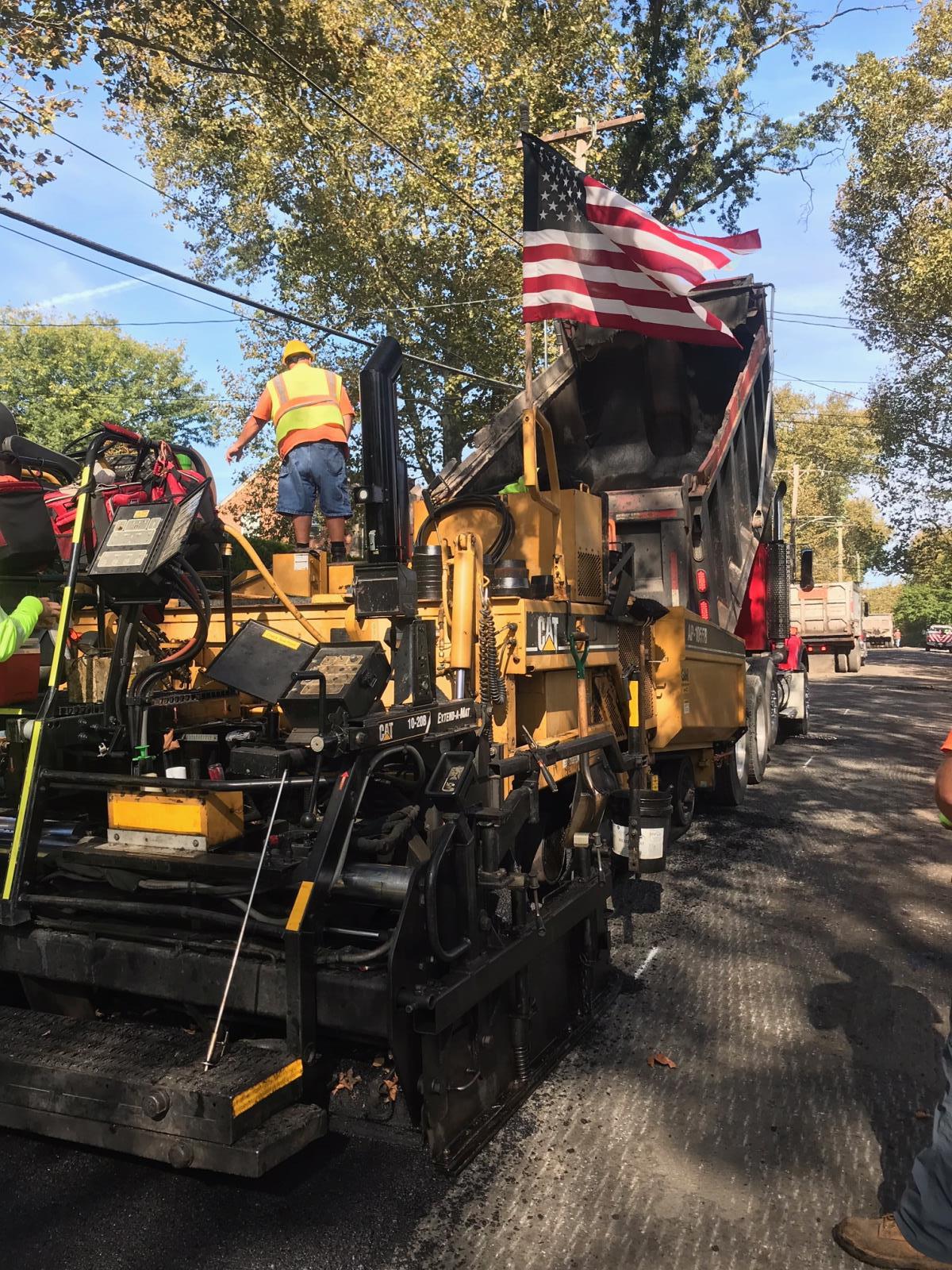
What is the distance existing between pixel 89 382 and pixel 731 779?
2825cm

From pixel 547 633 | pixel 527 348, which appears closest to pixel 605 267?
pixel 547 633

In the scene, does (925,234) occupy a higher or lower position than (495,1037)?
higher

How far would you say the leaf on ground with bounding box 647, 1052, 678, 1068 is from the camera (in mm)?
3494

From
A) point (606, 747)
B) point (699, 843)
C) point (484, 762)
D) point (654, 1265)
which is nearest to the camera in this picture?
point (654, 1265)

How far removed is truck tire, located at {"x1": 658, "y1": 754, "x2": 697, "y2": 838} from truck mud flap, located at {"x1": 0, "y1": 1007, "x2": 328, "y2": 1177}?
4166 millimetres

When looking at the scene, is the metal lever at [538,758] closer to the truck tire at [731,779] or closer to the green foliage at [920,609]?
the truck tire at [731,779]

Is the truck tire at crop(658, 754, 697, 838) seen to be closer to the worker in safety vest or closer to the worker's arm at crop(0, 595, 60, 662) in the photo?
the worker in safety vest

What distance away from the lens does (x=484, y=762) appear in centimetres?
339

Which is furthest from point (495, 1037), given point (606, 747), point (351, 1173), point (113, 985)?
point (606, 747)

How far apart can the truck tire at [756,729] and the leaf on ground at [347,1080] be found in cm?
600

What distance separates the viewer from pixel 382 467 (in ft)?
10.4

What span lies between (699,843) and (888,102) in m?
23.8

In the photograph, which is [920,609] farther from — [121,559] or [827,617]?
[121,559]

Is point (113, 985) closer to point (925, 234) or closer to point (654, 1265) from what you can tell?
point (654, 1265)
